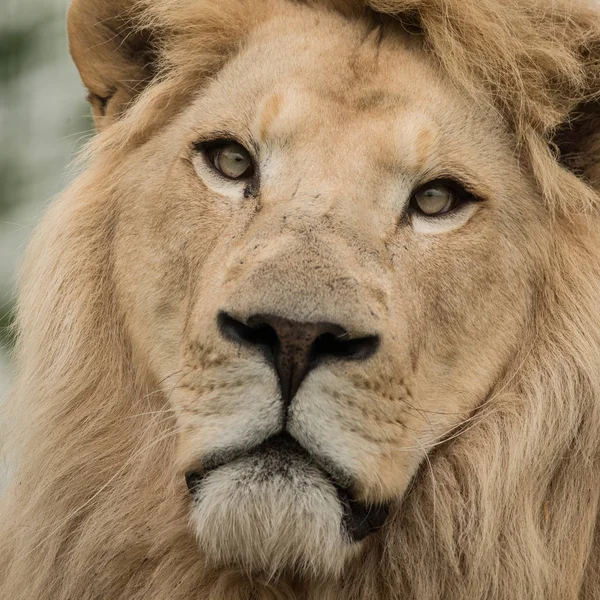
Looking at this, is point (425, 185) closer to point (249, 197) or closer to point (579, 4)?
point (249, 197)

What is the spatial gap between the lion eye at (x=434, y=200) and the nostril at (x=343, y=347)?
2.02ft

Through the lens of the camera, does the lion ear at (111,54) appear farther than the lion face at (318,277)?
Yes

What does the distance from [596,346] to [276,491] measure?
112cm

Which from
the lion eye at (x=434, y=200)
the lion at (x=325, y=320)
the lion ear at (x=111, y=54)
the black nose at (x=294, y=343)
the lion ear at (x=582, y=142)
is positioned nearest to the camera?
the black nose at (x=294, y=343)

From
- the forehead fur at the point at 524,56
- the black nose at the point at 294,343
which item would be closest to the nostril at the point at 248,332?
the black nose at the point at 294,343

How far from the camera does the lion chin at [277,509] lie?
9.10 feet

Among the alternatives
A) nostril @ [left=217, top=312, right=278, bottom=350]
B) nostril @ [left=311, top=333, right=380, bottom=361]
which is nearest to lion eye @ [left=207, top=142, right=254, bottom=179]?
nostril @ [left=217, top=312, right=278, bottom=350]

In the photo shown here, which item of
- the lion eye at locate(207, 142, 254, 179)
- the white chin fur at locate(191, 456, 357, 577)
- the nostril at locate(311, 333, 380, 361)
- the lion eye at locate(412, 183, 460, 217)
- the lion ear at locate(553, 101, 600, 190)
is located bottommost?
the white chin fur at locate(191, 456, 357, 577)

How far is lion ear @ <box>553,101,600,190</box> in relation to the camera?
3.51 metres

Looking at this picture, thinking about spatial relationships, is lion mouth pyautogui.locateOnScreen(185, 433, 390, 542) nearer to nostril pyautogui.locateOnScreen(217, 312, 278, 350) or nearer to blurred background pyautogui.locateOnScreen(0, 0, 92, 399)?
nostril pyautogui.locateOnScreen(217, 312, 278, 350)

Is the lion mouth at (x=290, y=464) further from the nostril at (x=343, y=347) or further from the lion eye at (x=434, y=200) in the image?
the lion eye at (x=434, y=200)

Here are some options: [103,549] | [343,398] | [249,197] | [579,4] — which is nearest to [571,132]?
[579,4]

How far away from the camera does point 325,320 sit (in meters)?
2.75

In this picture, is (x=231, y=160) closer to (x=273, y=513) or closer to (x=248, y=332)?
(x=248, y=332)
